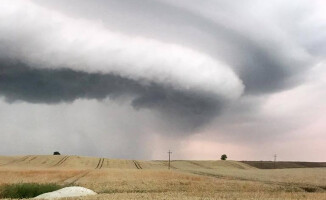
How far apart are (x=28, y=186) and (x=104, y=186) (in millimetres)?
10988

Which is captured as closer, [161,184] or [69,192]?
[69,192]

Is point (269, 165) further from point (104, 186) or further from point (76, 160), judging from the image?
point (104, 186)

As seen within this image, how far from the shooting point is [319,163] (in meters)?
195

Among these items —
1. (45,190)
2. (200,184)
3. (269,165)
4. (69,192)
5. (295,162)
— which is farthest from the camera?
(295,162)

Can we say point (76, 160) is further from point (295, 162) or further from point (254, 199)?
point (254, 199)

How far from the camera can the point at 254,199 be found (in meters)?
32.1

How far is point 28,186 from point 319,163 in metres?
176

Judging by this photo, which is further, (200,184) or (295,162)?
(295,162)

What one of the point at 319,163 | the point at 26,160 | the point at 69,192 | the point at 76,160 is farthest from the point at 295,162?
the point at 69,192

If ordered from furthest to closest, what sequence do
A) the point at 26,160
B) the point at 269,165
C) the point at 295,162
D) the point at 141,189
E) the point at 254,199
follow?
the point at 295,162
the point at 269,165
the point at 26,160
the point at 141,189
the point at 254,199

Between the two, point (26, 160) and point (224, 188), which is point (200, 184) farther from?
point (26, 160)

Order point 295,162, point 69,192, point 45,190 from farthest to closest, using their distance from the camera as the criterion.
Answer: point 295,162 → point 45,190 → point 69,192

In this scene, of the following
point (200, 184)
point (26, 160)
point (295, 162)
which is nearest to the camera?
point (200, 184)

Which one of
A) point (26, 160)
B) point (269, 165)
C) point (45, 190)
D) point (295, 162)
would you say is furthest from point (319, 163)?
point (45, 190)
